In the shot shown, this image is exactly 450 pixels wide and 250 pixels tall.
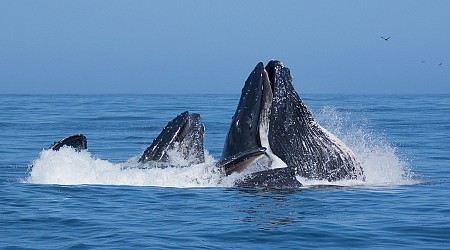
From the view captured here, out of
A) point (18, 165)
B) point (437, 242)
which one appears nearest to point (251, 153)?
point (437, 242)

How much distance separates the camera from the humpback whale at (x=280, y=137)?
13859 millimetres

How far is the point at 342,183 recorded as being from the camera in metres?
14.3

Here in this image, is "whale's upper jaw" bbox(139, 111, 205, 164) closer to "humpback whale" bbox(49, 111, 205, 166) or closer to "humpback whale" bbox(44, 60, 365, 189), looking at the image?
"humpback whale" bbox(49, 111, 205, 166)

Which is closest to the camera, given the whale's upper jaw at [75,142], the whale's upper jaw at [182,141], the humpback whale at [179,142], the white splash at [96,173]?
the white splash at [96,173]

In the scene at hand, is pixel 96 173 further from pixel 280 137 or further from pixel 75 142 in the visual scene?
pixel 280 137

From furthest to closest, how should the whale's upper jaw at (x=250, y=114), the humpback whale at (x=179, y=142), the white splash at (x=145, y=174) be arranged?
1. the humpback whale at (x=179, y=142)
2. the white splash at (x=145, y=174)
3. the whale's upper jaw at (x=250, y=114)

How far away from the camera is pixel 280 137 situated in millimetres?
13875

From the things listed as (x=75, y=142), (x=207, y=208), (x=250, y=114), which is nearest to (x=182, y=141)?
(x=75, y=142)

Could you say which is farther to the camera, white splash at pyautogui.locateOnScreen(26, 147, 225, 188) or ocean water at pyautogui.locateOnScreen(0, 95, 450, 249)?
white splash at pyautogui.locateOnScreen(26, 147, 225, 188)

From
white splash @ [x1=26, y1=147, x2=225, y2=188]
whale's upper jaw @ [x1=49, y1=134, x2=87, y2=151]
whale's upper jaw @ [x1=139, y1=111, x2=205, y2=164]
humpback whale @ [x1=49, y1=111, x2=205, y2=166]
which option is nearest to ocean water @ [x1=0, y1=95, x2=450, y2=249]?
white splash @ [x1=26, y1=147, x2=225, y2=188]

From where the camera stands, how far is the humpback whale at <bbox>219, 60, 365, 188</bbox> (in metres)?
13.9

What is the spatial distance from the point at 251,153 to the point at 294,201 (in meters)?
0.86

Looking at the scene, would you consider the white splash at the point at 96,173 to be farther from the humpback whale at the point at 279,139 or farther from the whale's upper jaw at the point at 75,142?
the humpback whale at the point at 279,139

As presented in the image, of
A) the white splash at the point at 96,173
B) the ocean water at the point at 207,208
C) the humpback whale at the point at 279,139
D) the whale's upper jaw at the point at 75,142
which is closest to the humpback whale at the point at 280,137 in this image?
the humpback whale at the point at 279,139
